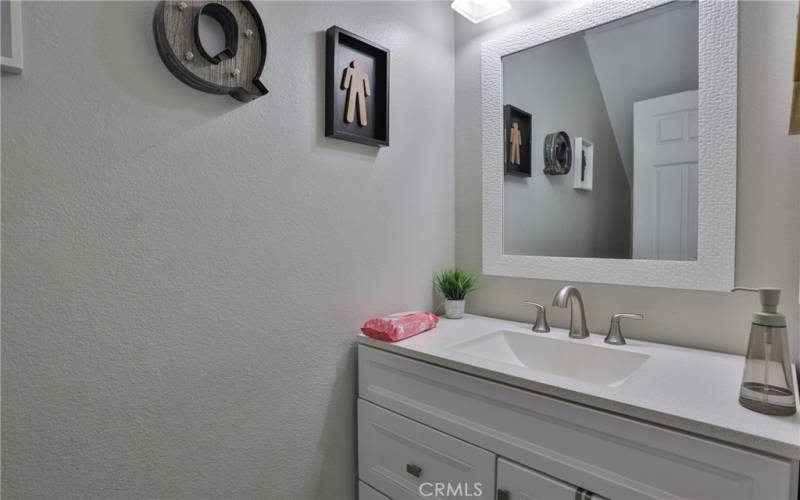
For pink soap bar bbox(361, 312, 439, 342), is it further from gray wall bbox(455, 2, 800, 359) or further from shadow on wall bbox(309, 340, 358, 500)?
gray wall bbox(455, 2, 800, 359)

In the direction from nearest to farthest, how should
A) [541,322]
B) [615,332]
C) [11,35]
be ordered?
1. [11,35]
2. [615,332]
3. [541,322]

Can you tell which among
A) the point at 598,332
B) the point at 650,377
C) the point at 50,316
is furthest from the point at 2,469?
the point at 598,332

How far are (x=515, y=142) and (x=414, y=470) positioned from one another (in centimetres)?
118

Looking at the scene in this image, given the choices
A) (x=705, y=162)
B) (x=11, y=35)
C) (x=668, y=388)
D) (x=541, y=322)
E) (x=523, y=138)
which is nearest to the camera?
(x=11, y=35)

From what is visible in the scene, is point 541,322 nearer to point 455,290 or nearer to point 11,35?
point 455,290

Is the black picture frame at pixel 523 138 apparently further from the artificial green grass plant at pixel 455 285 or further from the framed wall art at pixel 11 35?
the framed wall art at pixel 11 35

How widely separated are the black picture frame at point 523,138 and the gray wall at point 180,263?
42 centimetres

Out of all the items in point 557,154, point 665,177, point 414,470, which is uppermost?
point 557,154

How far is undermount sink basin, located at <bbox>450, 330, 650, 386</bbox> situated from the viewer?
116 cm

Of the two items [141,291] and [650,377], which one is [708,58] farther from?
[141,291]

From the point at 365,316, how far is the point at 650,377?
83 centimetres

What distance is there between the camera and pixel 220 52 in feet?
3.30

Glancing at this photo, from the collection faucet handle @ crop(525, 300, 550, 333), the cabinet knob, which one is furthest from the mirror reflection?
the cabinet knob

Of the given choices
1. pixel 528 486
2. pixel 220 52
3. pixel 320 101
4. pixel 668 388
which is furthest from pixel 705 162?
pixel 220 52
